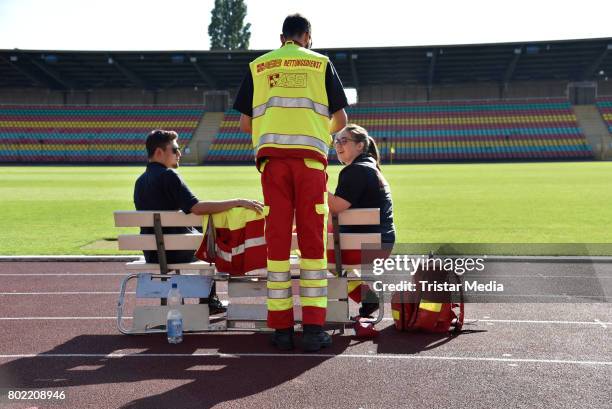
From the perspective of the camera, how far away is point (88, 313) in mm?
5801

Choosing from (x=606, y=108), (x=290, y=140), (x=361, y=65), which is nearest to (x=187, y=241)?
(x=290, y=140)

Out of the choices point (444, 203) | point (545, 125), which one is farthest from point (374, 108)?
point (444, 203)

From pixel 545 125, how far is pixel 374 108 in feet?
48.4

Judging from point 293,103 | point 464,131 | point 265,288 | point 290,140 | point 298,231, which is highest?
point 464,131

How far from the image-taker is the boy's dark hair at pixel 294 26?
15.3 ft

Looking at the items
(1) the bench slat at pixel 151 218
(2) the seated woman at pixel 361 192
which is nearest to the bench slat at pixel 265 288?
(2) the seated woman at pixel 361 192

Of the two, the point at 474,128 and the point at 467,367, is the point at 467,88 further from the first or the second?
the point at 467,367

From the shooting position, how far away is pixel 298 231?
15.1 ft

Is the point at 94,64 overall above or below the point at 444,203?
above

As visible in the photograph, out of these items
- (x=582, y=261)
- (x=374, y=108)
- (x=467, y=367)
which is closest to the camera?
(x=467, y=367)

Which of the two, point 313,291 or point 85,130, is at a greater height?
point 85,130

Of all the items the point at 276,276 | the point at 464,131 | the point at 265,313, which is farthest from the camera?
the point at 464,131

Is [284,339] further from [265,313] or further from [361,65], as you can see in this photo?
[361,65]

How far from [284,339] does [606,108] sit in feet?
186
